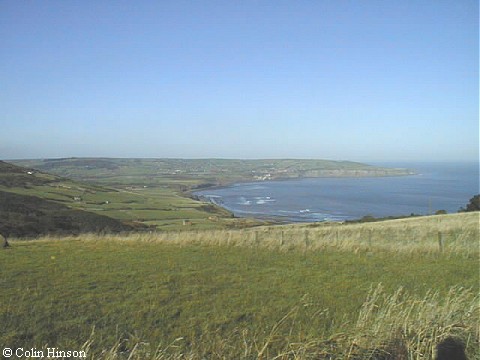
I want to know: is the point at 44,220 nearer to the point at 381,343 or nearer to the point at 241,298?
the point at 241,298

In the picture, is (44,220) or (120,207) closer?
(44,220)

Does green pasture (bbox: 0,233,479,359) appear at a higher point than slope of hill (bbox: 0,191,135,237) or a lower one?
higher

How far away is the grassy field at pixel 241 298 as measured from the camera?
16.7 ft

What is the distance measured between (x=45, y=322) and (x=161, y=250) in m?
8.37

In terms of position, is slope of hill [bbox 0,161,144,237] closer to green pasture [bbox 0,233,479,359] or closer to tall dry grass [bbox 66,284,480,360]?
green pasture [bbox 0,233,479,359]

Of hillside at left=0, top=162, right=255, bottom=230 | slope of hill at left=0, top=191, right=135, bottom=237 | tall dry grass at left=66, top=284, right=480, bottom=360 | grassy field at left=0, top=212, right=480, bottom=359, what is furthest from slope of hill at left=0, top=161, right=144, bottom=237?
tall dry grass at left=66, top=284, right=480, bottom=360

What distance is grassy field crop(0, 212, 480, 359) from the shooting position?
5094 mm

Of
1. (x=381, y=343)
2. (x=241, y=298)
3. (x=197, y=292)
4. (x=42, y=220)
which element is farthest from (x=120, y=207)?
(x=381, y=343)

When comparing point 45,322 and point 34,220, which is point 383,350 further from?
point 34,220

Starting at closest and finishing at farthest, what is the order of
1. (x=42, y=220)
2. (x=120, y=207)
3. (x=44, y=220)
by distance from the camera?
(x=42, y=220)
(x=44, y=220)
(x=120, y=207)

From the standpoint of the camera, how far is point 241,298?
8.38m

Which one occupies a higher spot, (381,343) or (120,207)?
(381,343)

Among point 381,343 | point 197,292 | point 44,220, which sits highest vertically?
point 381,343

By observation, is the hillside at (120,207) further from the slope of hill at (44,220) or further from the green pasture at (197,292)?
Result: the green pasture at (197,292)
